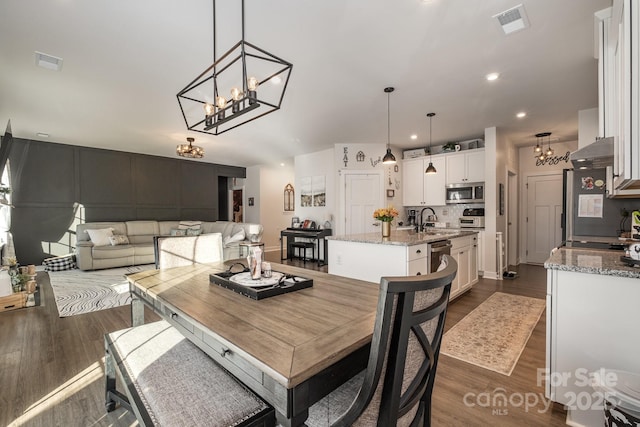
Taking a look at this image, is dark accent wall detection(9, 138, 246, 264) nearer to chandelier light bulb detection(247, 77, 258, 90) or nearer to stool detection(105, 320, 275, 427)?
stool detection(105, 320, 275, 427)

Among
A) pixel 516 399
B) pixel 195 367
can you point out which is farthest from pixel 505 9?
pixel 195 367

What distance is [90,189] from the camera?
659 cm

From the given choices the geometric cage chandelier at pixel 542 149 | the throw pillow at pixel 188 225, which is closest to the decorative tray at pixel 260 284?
the throw pillow at pixel 188 225

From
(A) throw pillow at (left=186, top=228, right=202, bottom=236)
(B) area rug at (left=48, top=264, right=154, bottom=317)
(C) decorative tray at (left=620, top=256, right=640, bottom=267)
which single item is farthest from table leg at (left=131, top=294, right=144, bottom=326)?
(A) throw pillow at (left=186, top=228, right=202, bottom=236)

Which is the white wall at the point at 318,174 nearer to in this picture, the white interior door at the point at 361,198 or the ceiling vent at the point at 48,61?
the white interior door at the point at 361,198

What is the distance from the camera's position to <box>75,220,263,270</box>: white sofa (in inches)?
220

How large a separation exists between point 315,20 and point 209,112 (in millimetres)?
1114

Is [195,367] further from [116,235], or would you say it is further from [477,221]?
[116,235]

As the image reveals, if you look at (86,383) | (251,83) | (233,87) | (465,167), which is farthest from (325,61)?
(465,167)

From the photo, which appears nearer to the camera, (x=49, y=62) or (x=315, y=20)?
(x=315, y=20)

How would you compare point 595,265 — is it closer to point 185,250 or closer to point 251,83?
point 251,83

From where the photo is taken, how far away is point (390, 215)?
3398 millimetres

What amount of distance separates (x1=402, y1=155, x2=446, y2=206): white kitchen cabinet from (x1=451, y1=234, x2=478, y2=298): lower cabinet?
1832mm

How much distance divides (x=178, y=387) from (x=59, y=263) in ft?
21.1
